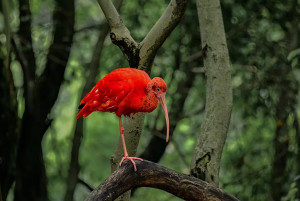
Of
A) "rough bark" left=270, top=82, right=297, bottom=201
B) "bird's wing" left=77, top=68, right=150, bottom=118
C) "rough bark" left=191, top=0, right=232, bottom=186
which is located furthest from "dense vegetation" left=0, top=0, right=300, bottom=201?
"bird's wing" left=77, top=68, right=150, bottom=118

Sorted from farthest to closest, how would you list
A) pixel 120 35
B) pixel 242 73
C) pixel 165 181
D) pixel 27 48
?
1. pixel 242 73
2. pixel 27 48
3. pixel 120 35
4. pixel 165 181

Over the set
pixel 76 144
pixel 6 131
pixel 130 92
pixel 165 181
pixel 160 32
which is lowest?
pixel 165 181

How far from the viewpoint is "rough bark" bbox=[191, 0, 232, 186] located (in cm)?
455

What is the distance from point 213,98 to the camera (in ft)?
15.5

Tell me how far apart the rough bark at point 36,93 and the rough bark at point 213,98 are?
9.41ft

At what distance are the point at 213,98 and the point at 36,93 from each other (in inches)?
142

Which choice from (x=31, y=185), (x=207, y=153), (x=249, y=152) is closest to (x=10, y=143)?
(x=31, y=185)

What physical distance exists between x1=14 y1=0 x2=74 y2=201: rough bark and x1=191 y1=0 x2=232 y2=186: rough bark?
9.41 feet

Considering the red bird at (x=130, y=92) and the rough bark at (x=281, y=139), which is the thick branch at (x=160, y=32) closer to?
the red bird at (x=130, y=92)

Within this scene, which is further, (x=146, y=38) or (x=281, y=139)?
(x=281, y=139)

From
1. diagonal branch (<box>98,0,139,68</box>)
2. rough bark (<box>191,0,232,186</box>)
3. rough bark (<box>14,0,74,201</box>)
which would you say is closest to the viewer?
diagonal branch (<box>98,0,139,68</box>)

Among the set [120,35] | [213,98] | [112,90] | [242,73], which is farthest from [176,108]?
[112,90]

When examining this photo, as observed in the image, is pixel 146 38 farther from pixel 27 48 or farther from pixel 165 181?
pixel 27 48

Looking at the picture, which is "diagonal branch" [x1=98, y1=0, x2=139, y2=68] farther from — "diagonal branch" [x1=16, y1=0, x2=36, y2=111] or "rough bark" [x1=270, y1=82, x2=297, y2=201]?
"rough bark" [x1=270, y1=82, x2=297, y2=201]
